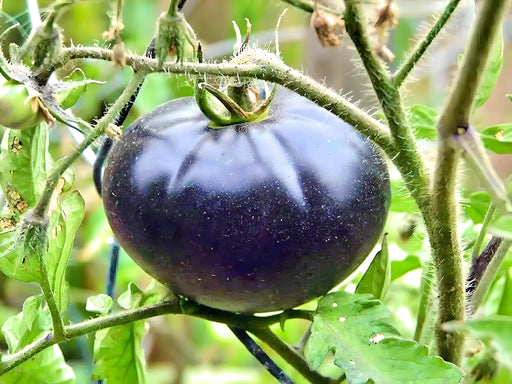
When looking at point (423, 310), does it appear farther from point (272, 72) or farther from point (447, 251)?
point (272, 72)

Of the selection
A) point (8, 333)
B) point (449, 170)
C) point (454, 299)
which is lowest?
point (8, 333)

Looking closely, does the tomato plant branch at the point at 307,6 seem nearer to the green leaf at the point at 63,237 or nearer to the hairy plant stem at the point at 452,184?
the hairy plant stem at the point at 452,184

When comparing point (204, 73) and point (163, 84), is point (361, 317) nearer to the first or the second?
point (204, 73)

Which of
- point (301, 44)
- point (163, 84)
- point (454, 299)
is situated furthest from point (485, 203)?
point (301, 44)

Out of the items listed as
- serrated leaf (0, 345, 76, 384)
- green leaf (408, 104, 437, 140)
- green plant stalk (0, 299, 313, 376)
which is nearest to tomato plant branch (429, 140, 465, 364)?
green plant stalk (0, 299, 313, 376)

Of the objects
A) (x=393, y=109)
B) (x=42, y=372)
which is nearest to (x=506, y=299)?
(x=393, y=109)

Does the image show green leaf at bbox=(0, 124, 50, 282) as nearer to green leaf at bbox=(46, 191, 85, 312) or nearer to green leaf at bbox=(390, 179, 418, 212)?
green leaf at bbox=(46, 191, 85, 312)

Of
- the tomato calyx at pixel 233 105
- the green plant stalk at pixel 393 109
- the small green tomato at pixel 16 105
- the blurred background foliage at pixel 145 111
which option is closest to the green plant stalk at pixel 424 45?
the green plant stalk at pixel 393 109
